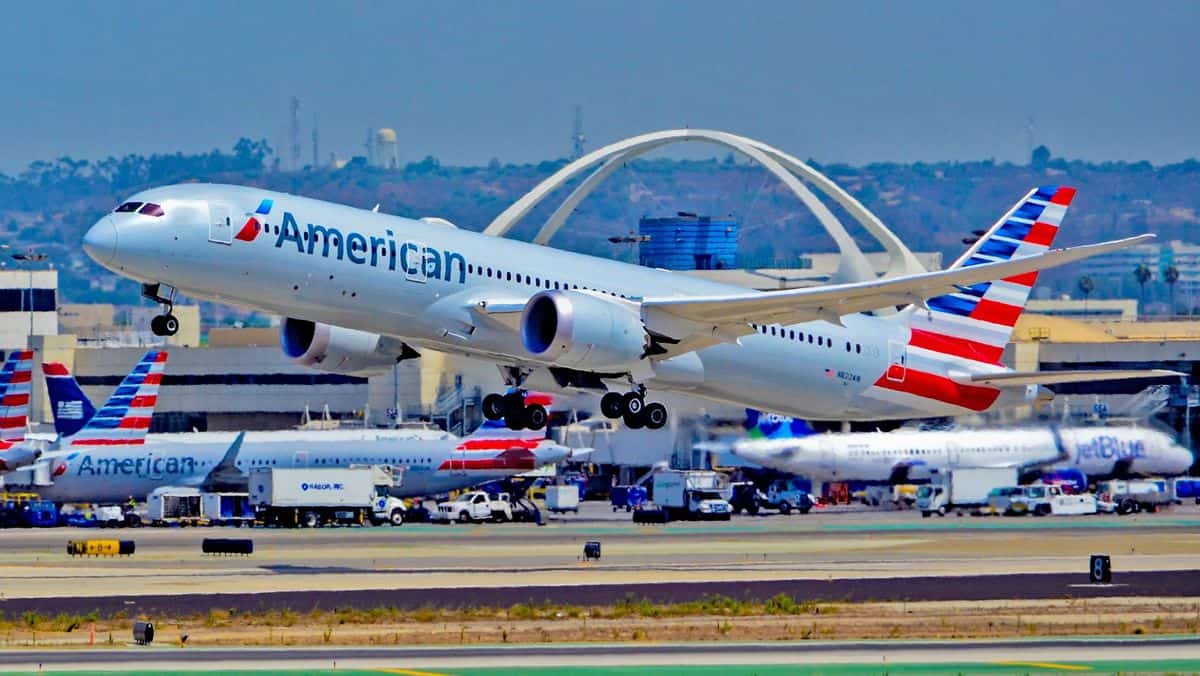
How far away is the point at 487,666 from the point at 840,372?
27695 mm

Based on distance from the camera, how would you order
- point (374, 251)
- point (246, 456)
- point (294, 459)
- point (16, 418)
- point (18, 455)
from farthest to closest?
point (246, 456) → point (294, 459) → point (16, 418) → point (18, 455) → point (374, 251)

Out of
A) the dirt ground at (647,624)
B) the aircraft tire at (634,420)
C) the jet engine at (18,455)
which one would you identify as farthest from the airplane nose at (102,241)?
the jet engine at (18,455)

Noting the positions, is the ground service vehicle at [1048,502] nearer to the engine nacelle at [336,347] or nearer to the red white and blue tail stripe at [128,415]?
the red white and blue tail stripe at [128,415]

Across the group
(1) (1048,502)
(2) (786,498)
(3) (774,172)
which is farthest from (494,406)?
(3) (774,172)

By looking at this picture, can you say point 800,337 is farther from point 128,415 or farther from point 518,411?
point 128,415

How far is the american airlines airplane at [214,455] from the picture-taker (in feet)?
332

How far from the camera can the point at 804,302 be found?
53281mm

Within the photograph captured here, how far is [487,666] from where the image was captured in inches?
1356

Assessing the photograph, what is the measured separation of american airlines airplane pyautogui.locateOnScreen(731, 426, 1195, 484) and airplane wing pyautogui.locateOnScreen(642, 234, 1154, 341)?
135 feet

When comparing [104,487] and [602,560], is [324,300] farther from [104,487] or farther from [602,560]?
[104,487]

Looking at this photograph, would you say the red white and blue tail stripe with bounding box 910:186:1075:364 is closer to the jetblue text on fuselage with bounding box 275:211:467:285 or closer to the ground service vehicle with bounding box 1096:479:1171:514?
the jetblue text on fuselage with bounding box 275:211:467:285

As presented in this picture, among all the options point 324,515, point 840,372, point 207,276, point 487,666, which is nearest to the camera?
point 487,666

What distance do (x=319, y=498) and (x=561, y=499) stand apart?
16.6 metres

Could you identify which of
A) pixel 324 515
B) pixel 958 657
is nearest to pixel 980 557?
pixel 958 657
